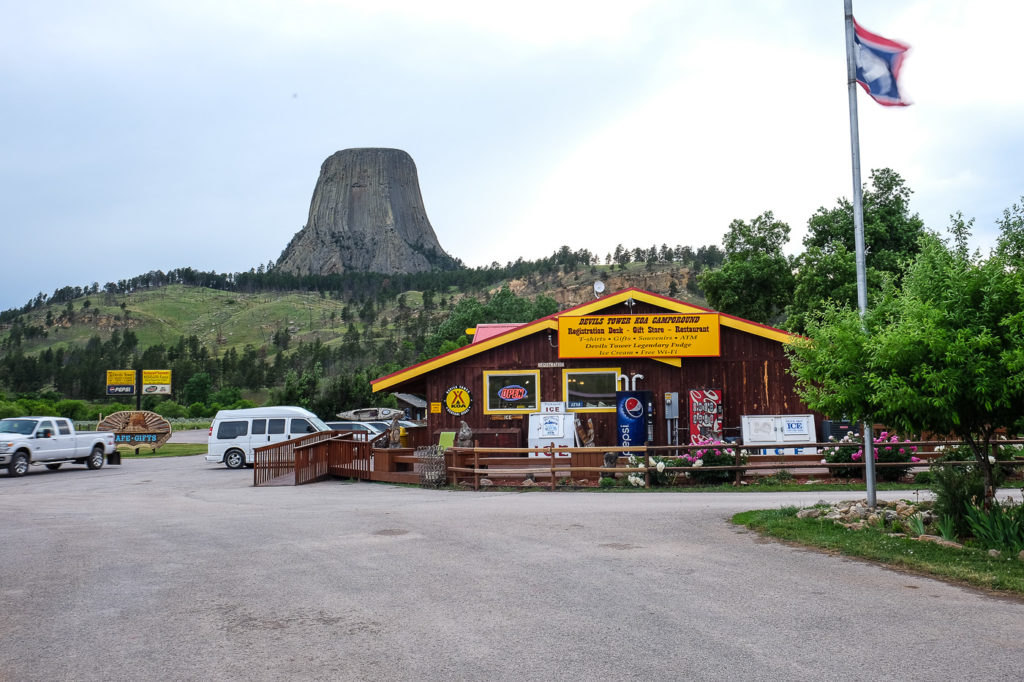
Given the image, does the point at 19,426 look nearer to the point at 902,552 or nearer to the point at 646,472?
the point at 646,472

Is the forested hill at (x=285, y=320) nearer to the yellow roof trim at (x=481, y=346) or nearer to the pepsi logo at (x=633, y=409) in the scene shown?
the yellow roof trim at (x=481, y=346)

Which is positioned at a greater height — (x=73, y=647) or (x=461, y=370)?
(x=461, y=370)

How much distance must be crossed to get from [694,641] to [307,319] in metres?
139

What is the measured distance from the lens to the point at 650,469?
1800cm

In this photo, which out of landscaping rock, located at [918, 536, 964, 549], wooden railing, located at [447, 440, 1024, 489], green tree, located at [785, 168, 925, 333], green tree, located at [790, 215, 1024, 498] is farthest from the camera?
green tree, located at [785, 168, 925, 333]

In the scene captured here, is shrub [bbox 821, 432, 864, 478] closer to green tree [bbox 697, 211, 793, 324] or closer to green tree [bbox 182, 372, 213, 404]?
green tree [bbox 697, 211, 793, 324]

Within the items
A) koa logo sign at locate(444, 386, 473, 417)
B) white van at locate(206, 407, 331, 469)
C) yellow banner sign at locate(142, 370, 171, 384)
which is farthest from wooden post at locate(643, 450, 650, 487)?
yellow banner sign at locate(142, 370, 171, 384)

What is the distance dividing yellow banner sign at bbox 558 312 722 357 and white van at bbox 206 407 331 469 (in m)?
A: 10.6

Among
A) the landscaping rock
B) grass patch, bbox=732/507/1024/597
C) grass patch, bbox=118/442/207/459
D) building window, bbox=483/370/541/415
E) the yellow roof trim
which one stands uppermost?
the yellow roof trim

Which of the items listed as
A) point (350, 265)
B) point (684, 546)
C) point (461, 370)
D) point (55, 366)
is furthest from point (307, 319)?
point (684, 546)

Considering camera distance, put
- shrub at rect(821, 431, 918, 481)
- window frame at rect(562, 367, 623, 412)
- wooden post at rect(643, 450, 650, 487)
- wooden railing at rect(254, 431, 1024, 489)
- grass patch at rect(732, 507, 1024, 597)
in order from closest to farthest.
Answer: grass patch at rect(732, 507, 1024, 597) → wooden post at rect(643, 450, 650, 487) → wooden railing at rect(254, 431, 1024, 489) → shrub at rect(821, 431, 918, 481) → window frame at rect(562, 367, 623, 412)

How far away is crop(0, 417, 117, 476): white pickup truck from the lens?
26000 mm

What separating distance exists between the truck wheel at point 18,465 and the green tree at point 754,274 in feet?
106

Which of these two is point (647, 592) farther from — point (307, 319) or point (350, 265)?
point (350, 265)
